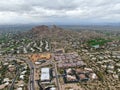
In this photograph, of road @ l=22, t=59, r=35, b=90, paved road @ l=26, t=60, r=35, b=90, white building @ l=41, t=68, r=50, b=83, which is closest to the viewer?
road @ l=22, t=59, r=35, b=90

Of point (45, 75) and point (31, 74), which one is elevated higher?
Result: point (45, 75)

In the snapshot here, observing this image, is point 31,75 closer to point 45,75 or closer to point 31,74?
point 31,74

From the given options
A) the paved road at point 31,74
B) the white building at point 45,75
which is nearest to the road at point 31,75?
the paved road at point 31,74

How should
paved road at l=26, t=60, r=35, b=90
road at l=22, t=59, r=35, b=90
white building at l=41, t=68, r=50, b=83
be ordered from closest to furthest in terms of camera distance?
road at l=22, t=59, r=35, b=90, paved road at l=26, t=60, r=35, b=90, white building at l=41, t=68, r=50, b=83

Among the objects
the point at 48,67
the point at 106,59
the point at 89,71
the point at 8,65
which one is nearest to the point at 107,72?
the point at 89,71

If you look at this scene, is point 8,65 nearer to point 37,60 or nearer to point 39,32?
point 37,60

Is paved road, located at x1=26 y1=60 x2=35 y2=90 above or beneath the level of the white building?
beneath

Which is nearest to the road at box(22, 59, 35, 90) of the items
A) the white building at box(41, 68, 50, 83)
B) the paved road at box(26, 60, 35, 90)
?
the paved road at box(26, 60, 35, 90)

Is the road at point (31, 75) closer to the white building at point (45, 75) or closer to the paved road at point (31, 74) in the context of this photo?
the paved road at point (31, 74)

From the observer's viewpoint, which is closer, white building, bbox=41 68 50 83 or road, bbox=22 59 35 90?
road, bbox=22 59 35 90

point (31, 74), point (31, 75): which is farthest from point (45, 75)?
point (31, 74)

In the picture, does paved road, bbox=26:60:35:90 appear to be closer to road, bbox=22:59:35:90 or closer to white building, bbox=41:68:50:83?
road, bbox=22:59:35:90
